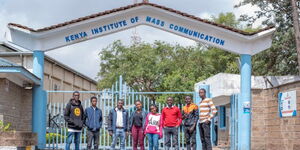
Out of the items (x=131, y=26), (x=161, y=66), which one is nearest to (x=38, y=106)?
(x=131, y=26)

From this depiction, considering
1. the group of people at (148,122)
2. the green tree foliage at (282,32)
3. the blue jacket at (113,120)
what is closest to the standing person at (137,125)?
the group of people at (148,122)

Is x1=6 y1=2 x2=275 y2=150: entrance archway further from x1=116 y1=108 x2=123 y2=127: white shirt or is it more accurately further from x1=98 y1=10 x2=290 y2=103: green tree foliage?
x1=98 y1=10 x2=290 y2=103: green tree foliage

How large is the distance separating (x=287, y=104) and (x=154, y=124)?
4.34 m

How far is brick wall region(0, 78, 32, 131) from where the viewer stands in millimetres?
13797

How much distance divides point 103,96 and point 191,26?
3.64 meters

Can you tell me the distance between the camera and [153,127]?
1412 centimetres

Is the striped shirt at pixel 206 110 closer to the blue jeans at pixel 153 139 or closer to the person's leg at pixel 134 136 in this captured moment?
the blue jeans at pixel 153 139

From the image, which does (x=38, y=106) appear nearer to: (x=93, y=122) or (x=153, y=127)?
(x=93, y=122)

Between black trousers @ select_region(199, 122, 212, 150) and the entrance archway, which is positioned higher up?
the entrance archway

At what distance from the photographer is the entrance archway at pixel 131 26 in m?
15.4

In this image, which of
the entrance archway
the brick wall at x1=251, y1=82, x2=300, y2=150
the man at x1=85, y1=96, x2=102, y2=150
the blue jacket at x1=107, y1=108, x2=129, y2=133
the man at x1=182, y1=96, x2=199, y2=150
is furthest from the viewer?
the entrance archway

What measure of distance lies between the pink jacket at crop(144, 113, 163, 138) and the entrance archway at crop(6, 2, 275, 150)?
2.80m

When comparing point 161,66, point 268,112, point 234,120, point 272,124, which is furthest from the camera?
point 161,66

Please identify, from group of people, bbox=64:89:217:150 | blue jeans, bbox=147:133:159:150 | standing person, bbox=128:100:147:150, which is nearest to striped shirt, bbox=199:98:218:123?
group of people, bbox=64:89:217:150
